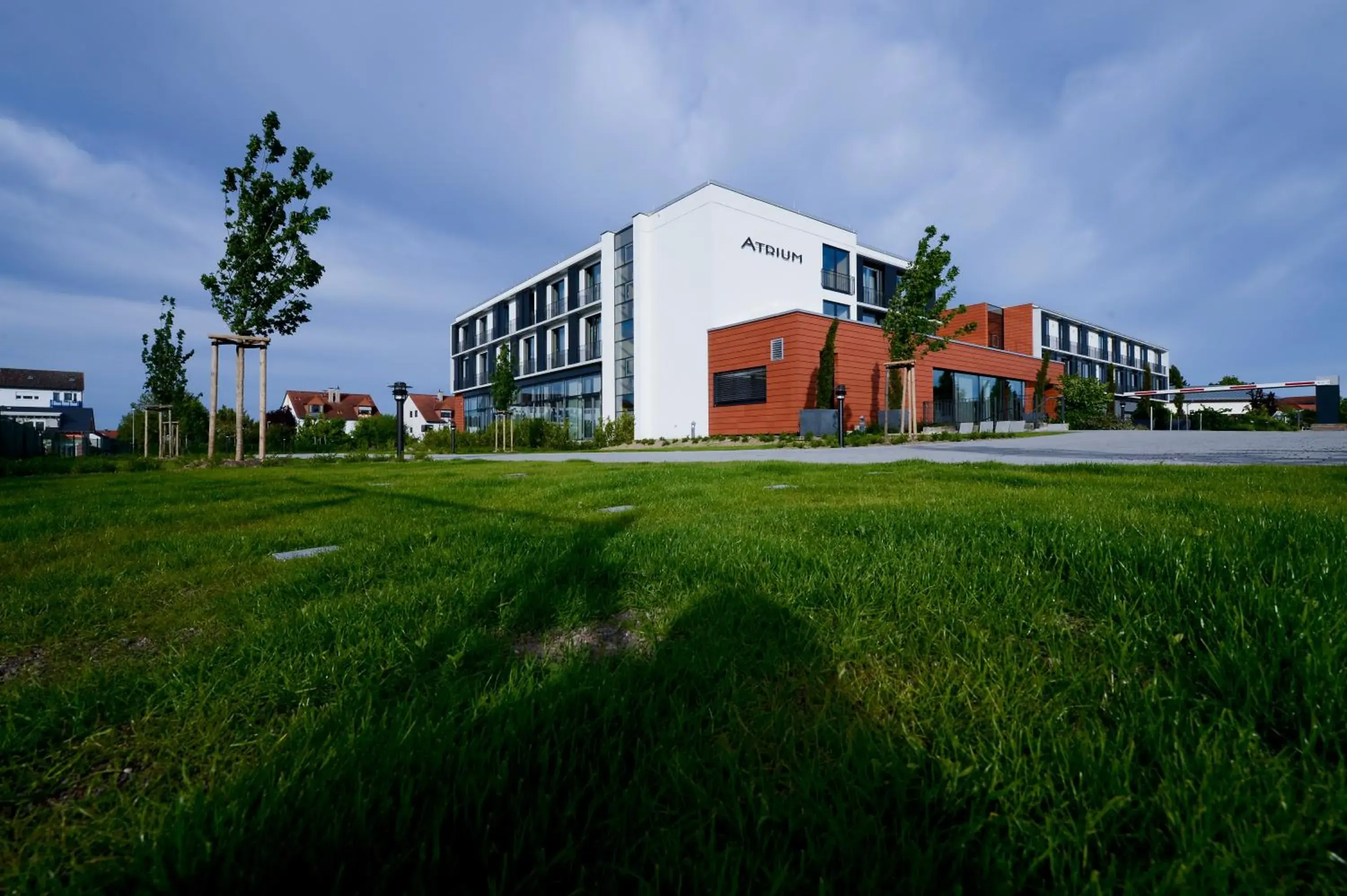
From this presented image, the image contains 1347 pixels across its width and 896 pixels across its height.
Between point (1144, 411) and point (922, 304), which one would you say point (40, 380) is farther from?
point (1144, 411)

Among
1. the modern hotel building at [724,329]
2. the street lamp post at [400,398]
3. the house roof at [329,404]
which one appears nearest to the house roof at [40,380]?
the house roof at [329,404]

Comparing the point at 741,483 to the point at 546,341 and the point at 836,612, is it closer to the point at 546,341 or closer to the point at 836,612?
the point at 836,612

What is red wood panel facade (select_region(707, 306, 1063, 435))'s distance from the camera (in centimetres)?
2455

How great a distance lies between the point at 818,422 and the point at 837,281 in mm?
14748

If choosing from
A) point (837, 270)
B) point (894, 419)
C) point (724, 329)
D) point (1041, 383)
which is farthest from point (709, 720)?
point (1041, 383)

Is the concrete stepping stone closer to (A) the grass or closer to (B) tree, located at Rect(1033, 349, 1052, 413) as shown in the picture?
(A) the grass

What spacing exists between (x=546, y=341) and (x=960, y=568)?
41086 millimetres

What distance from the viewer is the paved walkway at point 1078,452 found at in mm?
9188

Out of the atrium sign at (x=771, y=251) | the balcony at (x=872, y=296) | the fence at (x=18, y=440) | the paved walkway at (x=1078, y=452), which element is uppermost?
the atrium sign at (x=771, y=251)

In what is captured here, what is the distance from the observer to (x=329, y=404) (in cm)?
7244

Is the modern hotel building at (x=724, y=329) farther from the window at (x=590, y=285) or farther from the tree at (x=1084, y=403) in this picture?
the tree at (x=1084, y=403)

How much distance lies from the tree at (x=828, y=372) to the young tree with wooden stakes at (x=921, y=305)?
7.74 ft

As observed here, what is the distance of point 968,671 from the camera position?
1496 mm

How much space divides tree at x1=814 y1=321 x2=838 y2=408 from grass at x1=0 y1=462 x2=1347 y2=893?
21.6 metres
